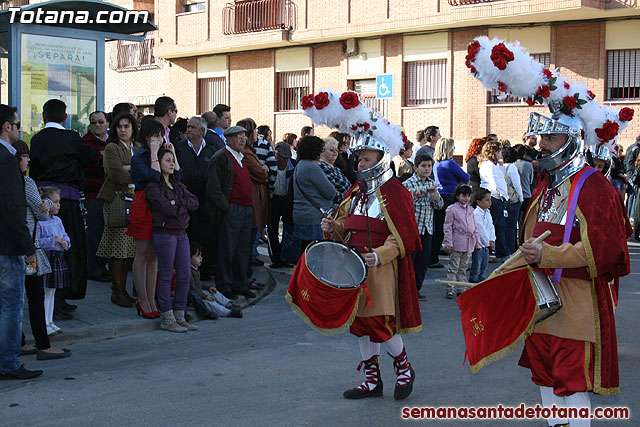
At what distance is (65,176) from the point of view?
27.3 ft

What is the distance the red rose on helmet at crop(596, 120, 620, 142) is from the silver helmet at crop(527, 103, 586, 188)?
0.52 ft

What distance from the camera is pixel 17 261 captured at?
6.29 m

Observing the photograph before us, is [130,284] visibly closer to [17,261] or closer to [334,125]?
[17,261]

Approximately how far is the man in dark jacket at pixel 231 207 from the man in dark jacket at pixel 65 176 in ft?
5.19

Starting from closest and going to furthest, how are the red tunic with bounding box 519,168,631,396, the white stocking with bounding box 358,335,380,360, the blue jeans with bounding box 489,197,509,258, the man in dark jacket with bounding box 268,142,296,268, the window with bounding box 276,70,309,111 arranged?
the red tunic with bounding box 519,168,631,396, the white stocking with bounding box 358,335,380,360, the man in dark jacket with bounding box 268,142,296,268, the blue jeans with bounding box 489,197,509,258, the window with bounding box 276,70,309,111

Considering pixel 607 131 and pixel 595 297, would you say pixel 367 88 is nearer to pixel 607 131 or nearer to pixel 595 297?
pixel 607 131

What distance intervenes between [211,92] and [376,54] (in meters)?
7.29

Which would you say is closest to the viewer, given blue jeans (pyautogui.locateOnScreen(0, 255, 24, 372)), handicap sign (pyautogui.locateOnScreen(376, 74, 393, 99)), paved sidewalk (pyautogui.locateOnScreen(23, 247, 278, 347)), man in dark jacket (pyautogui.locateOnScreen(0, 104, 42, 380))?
man in dark jacket (pyautogui.locateOnScreen(0, 104, 42, 380))

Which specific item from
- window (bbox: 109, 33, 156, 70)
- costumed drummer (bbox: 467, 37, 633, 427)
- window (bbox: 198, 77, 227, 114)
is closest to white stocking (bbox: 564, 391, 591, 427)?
costumed drummer (bbox: 467, 37, 633, 427)

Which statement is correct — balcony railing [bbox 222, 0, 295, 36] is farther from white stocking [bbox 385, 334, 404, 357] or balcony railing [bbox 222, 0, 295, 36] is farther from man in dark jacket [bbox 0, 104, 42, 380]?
white stocking [bbox 385, 334, 404, 357]

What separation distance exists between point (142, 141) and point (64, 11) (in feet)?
12.2

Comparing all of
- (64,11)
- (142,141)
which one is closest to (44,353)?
(142,141)

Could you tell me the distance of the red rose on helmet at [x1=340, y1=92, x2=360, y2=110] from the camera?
634 cm

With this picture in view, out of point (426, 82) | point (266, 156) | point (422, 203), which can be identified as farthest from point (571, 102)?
point (426, 82)
